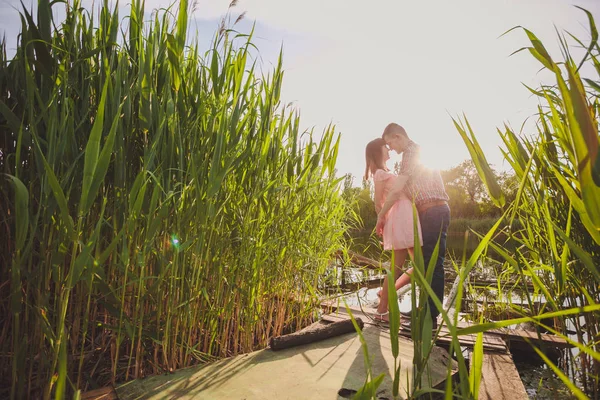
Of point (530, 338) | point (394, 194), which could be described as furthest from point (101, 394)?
point (530, 338)

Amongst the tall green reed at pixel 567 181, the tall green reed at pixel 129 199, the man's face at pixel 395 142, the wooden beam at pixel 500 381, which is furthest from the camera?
the man's face at pixel 395 142

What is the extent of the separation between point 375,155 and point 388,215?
54cm

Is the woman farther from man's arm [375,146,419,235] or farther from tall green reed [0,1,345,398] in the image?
tall green reed [0,1,345,398]

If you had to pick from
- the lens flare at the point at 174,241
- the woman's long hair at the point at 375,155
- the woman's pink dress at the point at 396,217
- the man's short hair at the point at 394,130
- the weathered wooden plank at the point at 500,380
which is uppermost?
the man's short hair at the point at 394,130

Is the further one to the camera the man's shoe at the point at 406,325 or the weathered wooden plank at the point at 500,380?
the man's shoe at the point at 406,325

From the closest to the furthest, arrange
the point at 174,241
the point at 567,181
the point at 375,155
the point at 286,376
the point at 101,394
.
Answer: the point at 567,181 → the point at 101,394 → the point at 174,241 → the point at 286,376 → the point at 375,155

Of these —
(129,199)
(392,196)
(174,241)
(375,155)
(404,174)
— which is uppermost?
(375,155)

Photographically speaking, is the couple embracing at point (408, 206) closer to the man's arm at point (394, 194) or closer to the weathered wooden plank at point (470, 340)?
the man's arm at point (394, 194)

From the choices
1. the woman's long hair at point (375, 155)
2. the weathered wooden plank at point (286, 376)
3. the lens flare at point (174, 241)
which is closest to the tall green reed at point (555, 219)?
the weathered wooden plank at point (286, 376)

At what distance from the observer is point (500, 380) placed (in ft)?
5.96

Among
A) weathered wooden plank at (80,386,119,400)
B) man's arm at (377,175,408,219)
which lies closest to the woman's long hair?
man's arm at (377,175,408,219)

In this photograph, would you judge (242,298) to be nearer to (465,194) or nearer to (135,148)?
(135,148)

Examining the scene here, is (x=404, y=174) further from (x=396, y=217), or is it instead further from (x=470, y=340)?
(x=470, y=340)

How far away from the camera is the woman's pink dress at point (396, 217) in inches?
116
